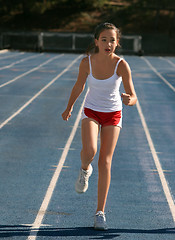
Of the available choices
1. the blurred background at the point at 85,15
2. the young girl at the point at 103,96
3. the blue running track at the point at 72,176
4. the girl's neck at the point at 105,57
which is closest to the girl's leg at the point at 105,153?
the young girl at the point at 103,96

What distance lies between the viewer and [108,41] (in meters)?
4.46

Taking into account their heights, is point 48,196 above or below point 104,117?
below

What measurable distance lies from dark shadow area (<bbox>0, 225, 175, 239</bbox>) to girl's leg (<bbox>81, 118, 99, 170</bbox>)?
0.72m

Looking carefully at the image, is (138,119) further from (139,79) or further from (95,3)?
(95,3)

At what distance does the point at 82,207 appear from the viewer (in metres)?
5.72

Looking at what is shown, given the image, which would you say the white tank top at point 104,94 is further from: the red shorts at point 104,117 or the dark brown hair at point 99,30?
the dark brown hair at point 99,30

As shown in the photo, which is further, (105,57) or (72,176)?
(72,176)

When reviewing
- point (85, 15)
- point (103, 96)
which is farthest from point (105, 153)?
point (85, 15)

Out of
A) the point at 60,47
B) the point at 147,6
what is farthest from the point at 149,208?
the point at 147,6

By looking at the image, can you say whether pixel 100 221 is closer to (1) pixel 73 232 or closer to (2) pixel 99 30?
(1) pixel 73 232

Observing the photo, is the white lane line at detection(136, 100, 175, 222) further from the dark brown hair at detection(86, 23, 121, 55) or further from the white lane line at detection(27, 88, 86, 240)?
the dark brown hair at detection(86, 23, 121, 55)

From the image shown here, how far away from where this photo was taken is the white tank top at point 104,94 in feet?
14.7

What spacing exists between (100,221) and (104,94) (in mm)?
1226

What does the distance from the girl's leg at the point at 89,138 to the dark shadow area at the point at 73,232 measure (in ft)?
2.36
